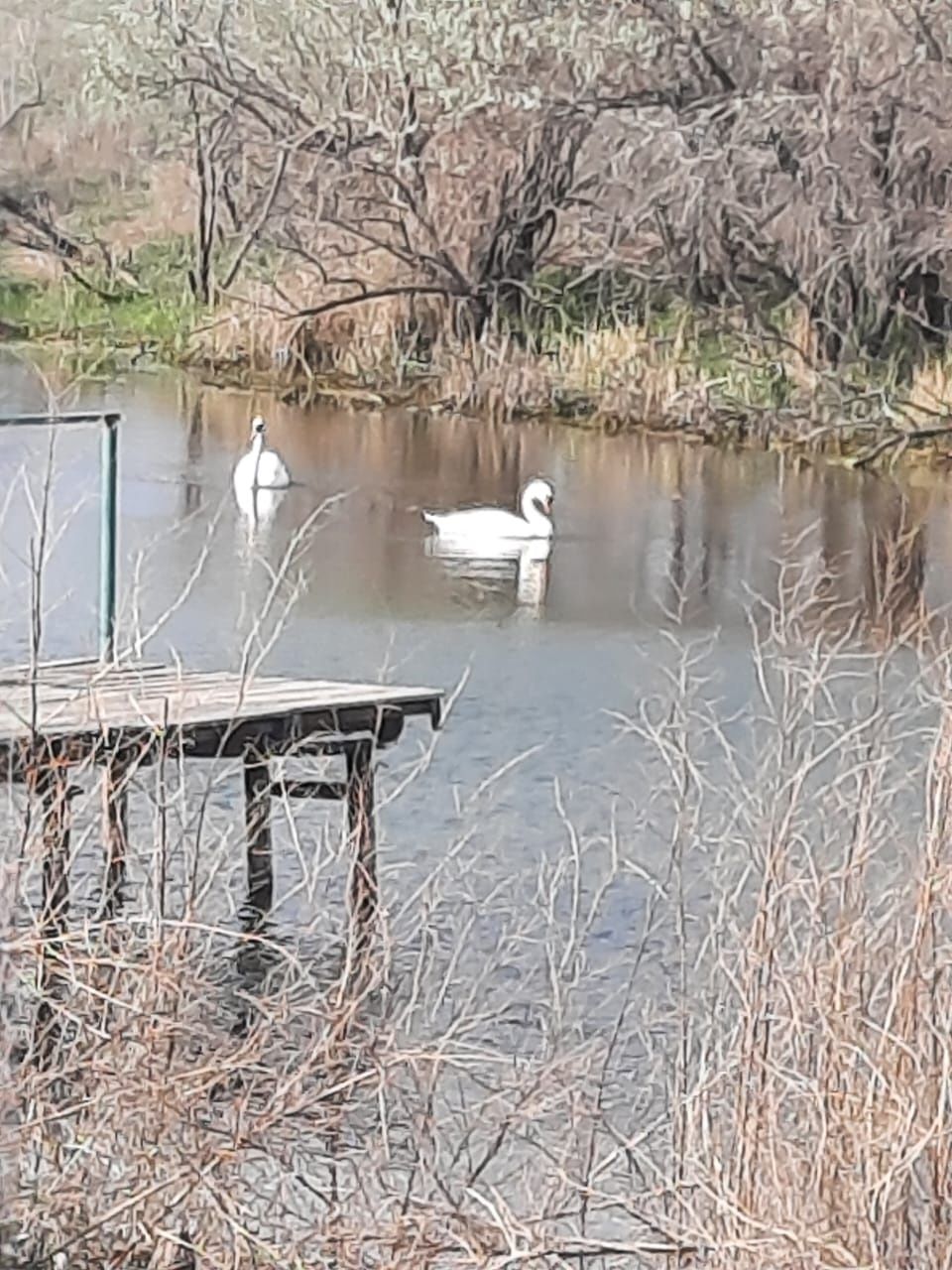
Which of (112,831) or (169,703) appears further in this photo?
(169,703)

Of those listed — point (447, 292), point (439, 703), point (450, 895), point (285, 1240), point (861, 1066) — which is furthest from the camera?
point (447, 292)

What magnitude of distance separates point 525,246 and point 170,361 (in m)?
2.90

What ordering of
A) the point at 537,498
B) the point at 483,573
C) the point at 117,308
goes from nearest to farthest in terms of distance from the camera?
the point at 483,573, the point at 537,498, the point at 117,308

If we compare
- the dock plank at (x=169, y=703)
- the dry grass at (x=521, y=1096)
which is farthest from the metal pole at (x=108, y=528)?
the dry grass at (x=521, y=1096)

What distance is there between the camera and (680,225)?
21188 mm

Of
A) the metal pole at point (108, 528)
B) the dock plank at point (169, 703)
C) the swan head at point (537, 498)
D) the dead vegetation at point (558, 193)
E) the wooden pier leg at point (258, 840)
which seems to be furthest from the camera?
the dead vegetation at point (558, 193)

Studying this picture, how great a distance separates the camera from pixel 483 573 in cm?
1328

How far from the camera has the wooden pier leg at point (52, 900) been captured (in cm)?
436

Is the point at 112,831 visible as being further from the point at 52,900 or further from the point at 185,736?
the point at 185,736

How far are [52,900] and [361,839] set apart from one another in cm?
134

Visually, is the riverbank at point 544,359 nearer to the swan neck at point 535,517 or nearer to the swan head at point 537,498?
the swan head at point 537,498

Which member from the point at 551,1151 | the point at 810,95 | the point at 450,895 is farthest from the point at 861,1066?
the point at 810,95

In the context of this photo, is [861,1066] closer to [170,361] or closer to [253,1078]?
[253,1078]

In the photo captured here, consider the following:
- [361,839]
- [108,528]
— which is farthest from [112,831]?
[108,528]
